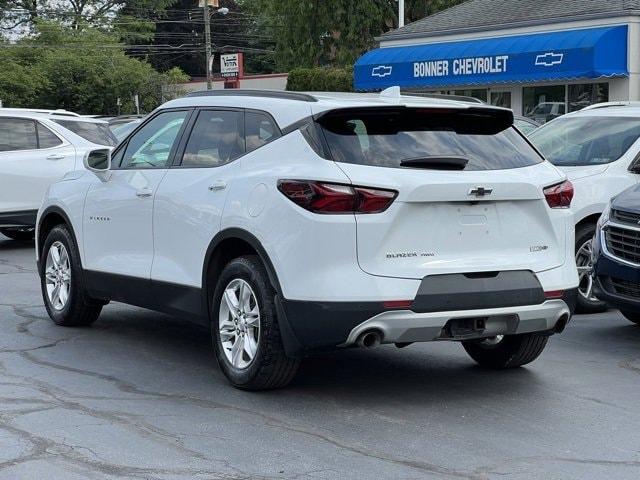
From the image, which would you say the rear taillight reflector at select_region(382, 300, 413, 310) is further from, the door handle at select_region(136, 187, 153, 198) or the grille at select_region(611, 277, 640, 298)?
the grille at select_region(611, 277, 640, 298)

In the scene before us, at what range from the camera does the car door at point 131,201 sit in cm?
778

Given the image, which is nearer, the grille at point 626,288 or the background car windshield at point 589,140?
the grille at point 626,288

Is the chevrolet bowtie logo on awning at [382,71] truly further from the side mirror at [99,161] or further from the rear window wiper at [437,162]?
the rear window wiper at [437,162]

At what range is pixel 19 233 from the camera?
16.4m

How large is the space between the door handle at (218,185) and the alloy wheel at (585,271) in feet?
13.9

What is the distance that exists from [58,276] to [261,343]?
3.09 metres

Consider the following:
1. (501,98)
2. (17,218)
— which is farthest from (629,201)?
(501,98)

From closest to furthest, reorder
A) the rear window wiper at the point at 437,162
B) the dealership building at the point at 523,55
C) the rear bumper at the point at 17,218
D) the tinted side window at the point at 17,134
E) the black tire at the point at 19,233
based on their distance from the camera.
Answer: the rear window wiper at the point at 437,162
the rear bumper at the point at 17,218
the tinted side window at the point at 17,134
the black tire at the point at 19,233
the dealership building at the point at 523,55

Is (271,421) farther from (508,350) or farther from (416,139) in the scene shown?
(508,350)

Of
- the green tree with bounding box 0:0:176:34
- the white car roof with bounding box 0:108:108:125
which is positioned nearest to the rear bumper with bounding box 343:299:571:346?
the white car roof with bounding box 0:108:108:125

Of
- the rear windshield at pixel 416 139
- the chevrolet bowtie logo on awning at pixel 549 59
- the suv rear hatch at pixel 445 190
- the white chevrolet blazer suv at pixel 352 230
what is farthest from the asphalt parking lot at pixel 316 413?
the chevrolet bowtie logo on awning at pixel 549 59

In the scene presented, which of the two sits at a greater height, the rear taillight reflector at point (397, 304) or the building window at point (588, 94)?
the building window at point (588, 94)

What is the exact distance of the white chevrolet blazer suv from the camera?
6.24 metres

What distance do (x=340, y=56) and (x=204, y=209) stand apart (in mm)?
47367
